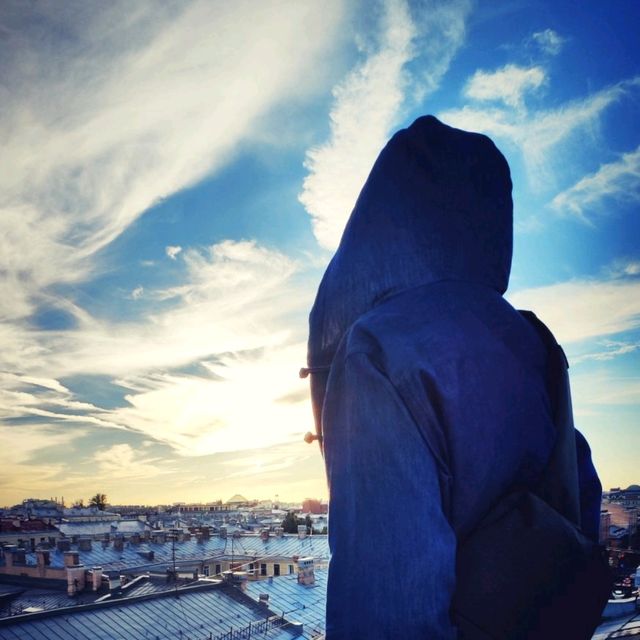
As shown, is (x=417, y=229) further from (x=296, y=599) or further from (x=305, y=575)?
(x=305, y=575)

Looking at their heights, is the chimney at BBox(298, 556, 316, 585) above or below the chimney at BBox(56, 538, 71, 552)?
below

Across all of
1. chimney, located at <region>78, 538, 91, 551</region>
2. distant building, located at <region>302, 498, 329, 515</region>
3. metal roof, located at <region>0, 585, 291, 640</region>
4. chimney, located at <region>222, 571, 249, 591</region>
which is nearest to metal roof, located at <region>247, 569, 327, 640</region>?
chimney, located at <region>222, 571, 249, 591</region>

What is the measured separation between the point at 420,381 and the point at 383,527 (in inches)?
9.3

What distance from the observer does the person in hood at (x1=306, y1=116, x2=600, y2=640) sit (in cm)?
79

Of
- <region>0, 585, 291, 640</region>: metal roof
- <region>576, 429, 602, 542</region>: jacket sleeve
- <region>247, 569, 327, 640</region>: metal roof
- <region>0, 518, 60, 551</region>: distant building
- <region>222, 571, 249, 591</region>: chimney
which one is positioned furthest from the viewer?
<region>0, 518, 60, 551</region>: distant building

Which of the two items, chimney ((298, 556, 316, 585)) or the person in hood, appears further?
chimney ((298, 556, 316, 585))

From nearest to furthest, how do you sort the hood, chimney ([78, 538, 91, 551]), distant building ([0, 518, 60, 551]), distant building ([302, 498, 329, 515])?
the hood < chimney ([78, 538, 91, 551]) < distant building ([0, 518, 60, 551]) < distant building ([302, 498, 329, 515])

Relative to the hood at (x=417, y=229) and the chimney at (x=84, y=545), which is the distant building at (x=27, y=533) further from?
the hood at (x=417, y=229)

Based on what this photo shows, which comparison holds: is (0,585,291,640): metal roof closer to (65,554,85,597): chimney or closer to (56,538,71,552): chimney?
(65,554,85,597): chimney

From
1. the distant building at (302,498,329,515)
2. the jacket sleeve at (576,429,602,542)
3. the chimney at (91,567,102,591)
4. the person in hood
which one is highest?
the person in hood

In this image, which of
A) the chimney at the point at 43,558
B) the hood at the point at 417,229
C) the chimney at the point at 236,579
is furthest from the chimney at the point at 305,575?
the hood at the point at 417,229

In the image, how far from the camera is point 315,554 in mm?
39781

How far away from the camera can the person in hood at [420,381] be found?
0.79 metres

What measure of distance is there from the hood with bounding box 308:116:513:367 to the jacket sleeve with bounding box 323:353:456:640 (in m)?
0.23
